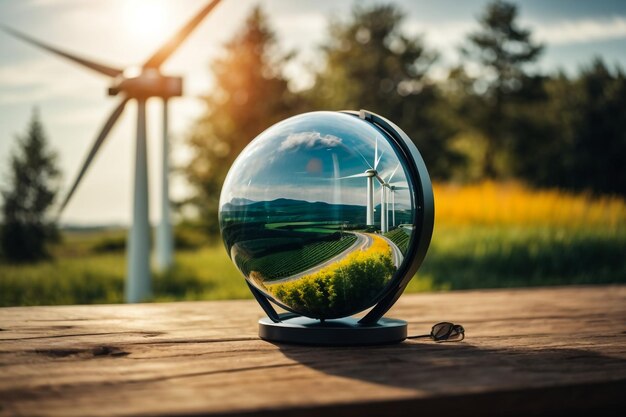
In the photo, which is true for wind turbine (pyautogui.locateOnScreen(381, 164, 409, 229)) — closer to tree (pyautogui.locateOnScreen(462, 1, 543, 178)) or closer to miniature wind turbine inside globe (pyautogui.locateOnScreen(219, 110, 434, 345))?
miniature wind turbine inside globe (pyautogui.locateOnScreen(219, 110, 434, 345))

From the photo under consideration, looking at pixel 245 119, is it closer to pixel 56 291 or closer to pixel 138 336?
pixel 56 291

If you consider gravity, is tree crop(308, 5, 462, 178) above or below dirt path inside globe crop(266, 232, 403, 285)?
above

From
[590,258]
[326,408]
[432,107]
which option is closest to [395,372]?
[326,408]

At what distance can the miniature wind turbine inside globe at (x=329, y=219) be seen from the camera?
3059 mm

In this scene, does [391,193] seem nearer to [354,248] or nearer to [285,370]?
[354,248]

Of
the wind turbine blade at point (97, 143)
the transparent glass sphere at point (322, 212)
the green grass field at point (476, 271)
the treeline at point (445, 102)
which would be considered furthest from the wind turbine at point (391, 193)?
the treeline at point (445, 102)

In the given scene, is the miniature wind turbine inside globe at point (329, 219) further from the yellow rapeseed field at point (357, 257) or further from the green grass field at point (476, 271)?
the green grass field at point (476, 271)

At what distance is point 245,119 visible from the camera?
29.0 metres

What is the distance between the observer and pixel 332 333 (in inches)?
129

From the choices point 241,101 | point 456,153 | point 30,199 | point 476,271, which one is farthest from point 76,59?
point 456,153

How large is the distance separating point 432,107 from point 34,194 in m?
19.6

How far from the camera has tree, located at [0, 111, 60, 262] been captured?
2983 cm

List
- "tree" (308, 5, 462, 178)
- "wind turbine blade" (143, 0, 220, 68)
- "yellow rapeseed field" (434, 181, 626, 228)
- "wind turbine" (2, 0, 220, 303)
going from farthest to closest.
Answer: "tree" (308, 5, 462, 178) < "yellow rapeseed field" (434, 181, 626, 228) < "wind turbine" (2, 0, 220, 303) < "wind turbine blade" (143, 0, 220, 68)

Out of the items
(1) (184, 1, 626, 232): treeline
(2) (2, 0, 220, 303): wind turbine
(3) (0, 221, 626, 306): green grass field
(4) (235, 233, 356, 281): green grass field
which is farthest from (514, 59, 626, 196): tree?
(4) (235, 233, 356, 281): green grass field
